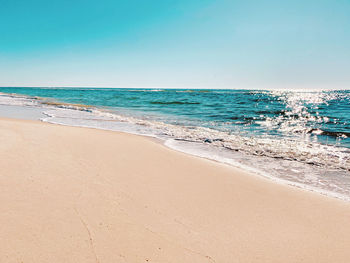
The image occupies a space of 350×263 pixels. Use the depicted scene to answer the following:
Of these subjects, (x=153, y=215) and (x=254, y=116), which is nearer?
(x=153, y=215)

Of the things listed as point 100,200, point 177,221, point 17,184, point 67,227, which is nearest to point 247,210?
point 177,221

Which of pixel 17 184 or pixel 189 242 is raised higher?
pixel 17 184

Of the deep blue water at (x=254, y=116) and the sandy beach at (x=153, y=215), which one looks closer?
the sandy beach at (x=153, y=215)

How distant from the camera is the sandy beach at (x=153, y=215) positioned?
2.36 metres

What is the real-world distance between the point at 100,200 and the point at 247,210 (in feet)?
7.77

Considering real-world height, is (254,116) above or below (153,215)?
above

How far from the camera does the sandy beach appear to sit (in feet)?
7.75

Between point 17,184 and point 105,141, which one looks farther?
point 105,141

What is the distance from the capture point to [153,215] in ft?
9.97

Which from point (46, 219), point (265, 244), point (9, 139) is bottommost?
point (265, 244)

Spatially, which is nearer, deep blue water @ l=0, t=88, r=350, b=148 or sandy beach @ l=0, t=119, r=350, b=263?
sandy beach @ l=0, t=119, r=350, b=263

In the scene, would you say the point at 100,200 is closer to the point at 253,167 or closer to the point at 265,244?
the point at 265,244

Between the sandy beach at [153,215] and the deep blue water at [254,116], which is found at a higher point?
the deep blue water at [254,116]

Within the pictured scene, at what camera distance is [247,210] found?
340 centimetres
